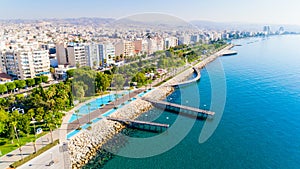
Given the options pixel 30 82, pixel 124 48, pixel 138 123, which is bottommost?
pixel 138 123

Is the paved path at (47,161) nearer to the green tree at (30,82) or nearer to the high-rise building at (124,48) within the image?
the green tree at (30,82)

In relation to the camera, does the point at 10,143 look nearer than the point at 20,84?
Yes

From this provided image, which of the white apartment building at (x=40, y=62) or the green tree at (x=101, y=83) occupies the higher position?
the white apartment building at (x=40, y=62)

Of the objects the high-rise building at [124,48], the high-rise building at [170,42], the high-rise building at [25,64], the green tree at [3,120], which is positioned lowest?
the green tree at [3,120]

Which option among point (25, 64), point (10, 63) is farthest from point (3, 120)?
point (10, 63)

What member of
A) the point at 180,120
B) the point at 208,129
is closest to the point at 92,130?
the point at 180,120

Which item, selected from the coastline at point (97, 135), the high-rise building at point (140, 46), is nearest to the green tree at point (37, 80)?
the coastline at point (97, 135)

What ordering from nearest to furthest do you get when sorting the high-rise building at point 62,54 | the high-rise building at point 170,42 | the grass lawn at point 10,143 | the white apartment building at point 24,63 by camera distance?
the grass lawn at point 10,143
the white apartment building at point 24,63
the high-rise building at point 62,54
the high-rise building at point 170,42

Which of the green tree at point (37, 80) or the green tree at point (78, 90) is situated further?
the green tree at point (37, 80)

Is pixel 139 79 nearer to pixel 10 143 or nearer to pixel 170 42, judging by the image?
pixel 10 143

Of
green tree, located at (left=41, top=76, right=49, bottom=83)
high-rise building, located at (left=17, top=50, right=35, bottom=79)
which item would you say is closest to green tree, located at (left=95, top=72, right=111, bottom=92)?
green tree, located at (left=41, top=76, right=49, bottom=83)

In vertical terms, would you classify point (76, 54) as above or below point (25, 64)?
above
